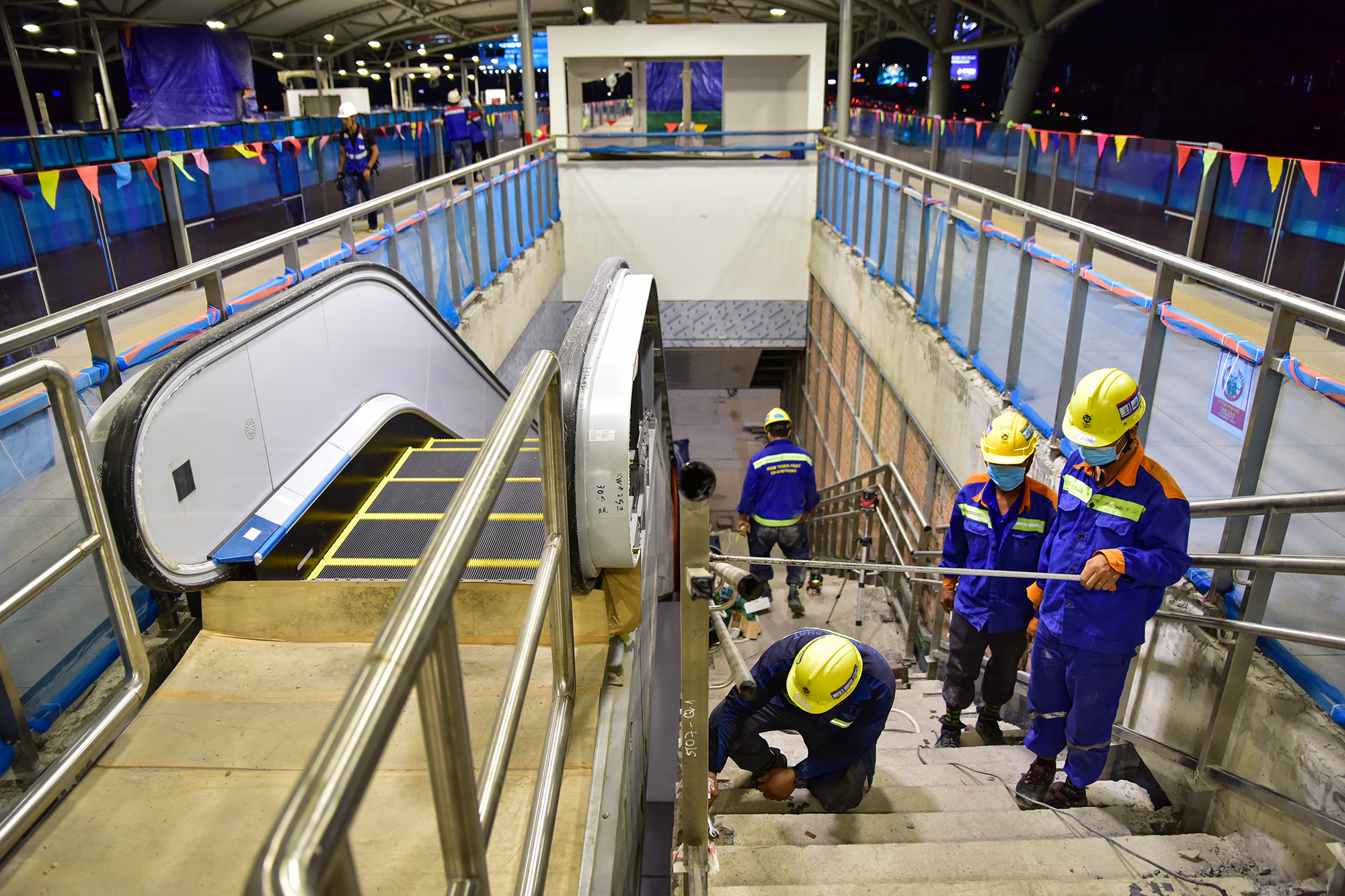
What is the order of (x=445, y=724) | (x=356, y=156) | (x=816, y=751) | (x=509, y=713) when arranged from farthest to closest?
(x=356, y=156), (x=816, y=751), (x=509, y=713), (x=445, y=724)

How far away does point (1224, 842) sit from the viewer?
2.98 metres

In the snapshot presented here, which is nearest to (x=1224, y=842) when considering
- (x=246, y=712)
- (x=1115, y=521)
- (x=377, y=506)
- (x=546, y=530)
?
(x=1115, y=521)

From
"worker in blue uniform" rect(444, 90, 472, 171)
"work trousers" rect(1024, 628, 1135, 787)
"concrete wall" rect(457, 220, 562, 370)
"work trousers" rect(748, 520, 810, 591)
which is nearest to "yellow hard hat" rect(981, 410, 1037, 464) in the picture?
"work trousers" rect(1024, 628, 1135, 787)

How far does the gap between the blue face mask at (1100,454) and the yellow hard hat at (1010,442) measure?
0.54m

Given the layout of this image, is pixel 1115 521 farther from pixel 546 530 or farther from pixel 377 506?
pixel 377 506

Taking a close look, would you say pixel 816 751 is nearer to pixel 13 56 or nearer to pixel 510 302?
pixel 510 302

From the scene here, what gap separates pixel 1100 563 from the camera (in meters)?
2.96

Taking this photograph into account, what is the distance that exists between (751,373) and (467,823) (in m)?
17.5

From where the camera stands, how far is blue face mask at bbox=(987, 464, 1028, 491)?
366 centimetres

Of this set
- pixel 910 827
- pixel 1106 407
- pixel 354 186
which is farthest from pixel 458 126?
pixel 910 827

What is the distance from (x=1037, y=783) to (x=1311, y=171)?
17.7ft

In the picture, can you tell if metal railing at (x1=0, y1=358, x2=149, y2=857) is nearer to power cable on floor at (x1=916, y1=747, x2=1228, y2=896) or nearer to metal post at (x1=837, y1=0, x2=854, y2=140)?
power cable on floor at (x1=916, y1=747, x2=1228, y2=896)

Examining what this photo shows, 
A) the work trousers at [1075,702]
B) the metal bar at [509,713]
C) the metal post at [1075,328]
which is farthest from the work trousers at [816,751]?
the metal bar at [509,713]

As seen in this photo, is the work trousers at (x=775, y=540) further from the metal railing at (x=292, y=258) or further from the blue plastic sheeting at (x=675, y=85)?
the blue plastic sheeting at (x=675, y=85)
